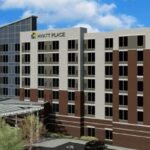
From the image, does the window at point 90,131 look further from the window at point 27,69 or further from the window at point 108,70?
the window at point 27,69

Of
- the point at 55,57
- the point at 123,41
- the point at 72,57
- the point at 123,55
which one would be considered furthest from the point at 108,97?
the point at 55,57

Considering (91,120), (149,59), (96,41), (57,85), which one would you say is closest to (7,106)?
(57,85)

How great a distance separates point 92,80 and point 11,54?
25220mm

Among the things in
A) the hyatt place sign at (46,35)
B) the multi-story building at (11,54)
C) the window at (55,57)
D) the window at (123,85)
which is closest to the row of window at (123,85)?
the window at (123,85)

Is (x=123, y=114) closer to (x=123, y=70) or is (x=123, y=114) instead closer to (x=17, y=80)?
(x=123, y=70)

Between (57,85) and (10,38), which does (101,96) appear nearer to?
(57,85)

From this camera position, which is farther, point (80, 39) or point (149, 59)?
point (80, 39)

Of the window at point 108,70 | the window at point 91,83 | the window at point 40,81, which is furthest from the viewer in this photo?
the window at point 40,81

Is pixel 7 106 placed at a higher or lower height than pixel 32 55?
lower

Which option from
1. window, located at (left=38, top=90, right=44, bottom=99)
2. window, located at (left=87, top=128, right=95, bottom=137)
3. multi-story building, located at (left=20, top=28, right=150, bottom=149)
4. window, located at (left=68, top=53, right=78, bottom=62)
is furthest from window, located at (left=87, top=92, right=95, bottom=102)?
window, located at (left=38, top=90, right=44, bottom=99)

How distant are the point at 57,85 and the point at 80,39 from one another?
35.0 feet

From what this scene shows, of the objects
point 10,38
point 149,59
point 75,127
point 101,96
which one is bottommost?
point 75,127

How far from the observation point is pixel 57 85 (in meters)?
80.8

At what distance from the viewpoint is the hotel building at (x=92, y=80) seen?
6919cm
